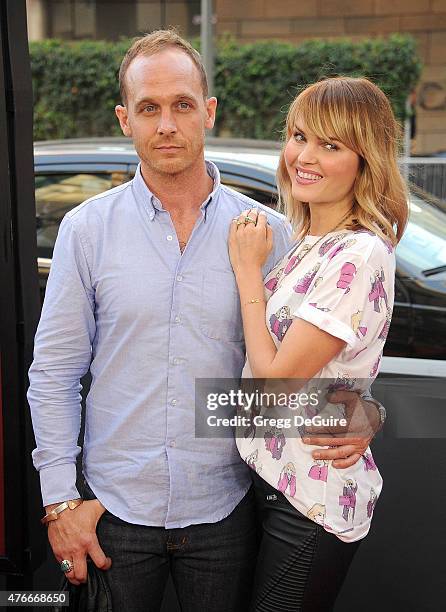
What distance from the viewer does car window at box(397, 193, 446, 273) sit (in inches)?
152

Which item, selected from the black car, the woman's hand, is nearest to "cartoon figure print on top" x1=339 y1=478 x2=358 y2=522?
the woman's hand

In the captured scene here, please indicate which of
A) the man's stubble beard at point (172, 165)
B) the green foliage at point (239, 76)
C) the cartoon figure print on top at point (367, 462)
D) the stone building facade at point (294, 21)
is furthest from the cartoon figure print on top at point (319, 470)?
the stone building facade at point (294, 21)

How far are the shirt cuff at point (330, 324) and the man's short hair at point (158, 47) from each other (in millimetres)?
605

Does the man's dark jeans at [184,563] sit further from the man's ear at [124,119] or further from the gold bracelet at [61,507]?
the man's ear at [124,119]

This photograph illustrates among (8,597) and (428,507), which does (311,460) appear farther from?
(8,597)

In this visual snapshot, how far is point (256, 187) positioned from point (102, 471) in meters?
2.46

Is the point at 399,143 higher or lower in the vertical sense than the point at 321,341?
higher

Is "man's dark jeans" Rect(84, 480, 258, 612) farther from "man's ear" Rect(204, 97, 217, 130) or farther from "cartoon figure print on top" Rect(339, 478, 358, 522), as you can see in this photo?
"man's ear" Rect(204, 97, 217, 130)

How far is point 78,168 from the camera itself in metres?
4.72

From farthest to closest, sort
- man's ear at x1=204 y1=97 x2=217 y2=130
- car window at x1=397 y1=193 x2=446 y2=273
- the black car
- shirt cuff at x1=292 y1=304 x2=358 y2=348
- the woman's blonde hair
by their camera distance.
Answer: car window at x1=397 y1=193 x2=446 y2=273 < the black car < man's ear at x1=204 y1=97 x2=217 y2=130 < the woman's blonde hair < shirt cuff at x1=292 y1=304 x2=358 y2=348

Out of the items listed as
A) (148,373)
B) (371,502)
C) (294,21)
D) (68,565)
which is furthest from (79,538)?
(294,21)

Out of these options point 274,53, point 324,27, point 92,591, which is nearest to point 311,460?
point 92,591

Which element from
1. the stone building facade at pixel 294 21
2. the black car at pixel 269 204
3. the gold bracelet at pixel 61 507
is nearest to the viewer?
the gold bracelet at pixel 61 507

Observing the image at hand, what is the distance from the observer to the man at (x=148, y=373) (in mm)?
1879
